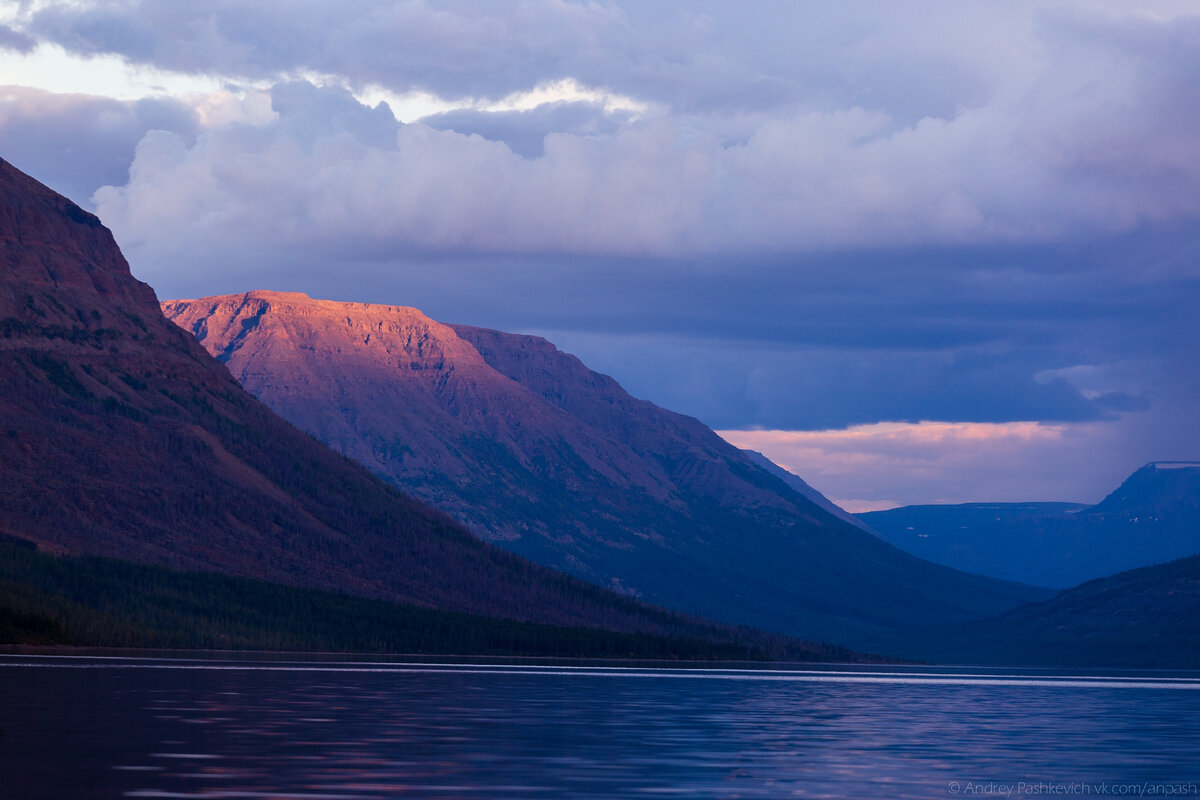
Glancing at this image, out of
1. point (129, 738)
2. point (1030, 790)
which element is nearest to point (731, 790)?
point (1030, 790)

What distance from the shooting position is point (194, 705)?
301 ft

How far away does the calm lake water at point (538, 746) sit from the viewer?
2071 inches

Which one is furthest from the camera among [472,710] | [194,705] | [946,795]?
[472,710]

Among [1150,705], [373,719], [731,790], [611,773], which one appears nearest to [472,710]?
[373,719]

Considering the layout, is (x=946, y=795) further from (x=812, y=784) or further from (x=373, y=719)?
(x=373, y=719)

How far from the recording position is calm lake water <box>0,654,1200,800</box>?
5259cm

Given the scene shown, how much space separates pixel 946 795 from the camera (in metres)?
52.5

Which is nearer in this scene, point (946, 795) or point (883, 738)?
point (946, 795)

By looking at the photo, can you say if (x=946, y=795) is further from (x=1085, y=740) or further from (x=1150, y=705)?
(x=1150, y=705)

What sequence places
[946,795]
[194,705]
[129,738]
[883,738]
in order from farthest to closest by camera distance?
1. [194,705]
2. [883,738]
3. [129,738]
4. [946,795]

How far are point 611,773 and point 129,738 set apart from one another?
860 inches

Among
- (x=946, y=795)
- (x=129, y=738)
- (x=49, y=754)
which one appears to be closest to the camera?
(x=946, y=795)

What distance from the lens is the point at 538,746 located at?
7012 centimetres

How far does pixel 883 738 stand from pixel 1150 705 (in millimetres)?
75761
